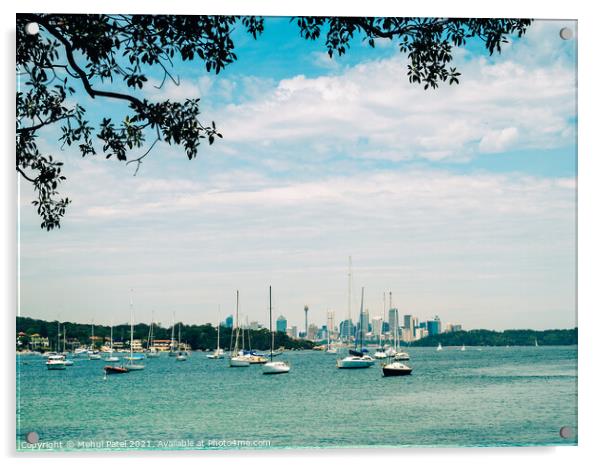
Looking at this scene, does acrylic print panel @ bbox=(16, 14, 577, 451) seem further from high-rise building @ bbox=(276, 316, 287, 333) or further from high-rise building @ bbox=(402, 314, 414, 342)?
high-rise building @ bbox=(276, 316, 287, 333)

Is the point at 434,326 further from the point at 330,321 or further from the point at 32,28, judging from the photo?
the point at 32,28

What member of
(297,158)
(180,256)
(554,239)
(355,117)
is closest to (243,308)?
(180,256)

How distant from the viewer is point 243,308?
31.0 ft

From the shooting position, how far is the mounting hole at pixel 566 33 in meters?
6.84

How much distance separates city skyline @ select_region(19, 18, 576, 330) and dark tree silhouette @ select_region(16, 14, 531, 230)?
128mm

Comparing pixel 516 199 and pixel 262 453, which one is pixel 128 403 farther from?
pixel 516 199

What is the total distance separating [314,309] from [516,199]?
2997 mm

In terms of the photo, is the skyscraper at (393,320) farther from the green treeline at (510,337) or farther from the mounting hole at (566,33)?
the mounting hole at (566,33)

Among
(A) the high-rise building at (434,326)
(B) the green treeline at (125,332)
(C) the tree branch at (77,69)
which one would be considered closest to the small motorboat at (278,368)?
(B) the green treeline at (125,332)

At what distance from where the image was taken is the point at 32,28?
646cm

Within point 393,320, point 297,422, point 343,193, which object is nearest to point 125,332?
point 297,422

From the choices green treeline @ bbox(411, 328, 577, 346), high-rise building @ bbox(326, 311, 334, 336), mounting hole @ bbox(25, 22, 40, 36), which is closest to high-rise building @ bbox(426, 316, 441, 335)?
green treeline @ bbox(411, 328, 577, 346)

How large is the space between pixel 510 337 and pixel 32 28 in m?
5.49
